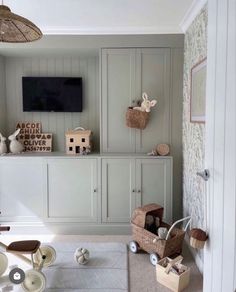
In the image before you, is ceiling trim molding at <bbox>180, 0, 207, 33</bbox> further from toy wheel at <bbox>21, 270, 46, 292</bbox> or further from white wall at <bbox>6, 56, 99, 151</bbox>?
toy wheel at <bbox>21, 270, 46, 292</bbox>

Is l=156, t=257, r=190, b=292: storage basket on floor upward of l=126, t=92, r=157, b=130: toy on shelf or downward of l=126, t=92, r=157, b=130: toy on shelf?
downward

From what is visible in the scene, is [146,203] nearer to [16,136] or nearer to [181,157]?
[181,157]

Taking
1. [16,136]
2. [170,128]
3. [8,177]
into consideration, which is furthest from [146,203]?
[16,136]

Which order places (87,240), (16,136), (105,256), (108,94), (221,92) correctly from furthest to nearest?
(16,136)
(108,94)
(87,240)
(105,256)
(221,92)

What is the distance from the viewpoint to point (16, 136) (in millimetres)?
3543

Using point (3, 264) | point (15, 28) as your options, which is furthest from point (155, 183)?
point (15, 28)


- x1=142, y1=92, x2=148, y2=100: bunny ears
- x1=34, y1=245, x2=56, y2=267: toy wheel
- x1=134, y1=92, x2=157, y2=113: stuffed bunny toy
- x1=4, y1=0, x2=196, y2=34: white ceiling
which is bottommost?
x1=34, y1=245, x2=56, y2=267: toy wheel

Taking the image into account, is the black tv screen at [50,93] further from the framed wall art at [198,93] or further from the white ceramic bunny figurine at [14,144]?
the framed wall art at [198,93]

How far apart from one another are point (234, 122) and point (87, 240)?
7.67ft

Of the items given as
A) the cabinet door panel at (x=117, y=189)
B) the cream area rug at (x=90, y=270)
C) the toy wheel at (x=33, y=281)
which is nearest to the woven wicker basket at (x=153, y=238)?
the cream area rug at (x=90, y=270)

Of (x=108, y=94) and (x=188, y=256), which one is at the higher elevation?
(x=108, y=94)

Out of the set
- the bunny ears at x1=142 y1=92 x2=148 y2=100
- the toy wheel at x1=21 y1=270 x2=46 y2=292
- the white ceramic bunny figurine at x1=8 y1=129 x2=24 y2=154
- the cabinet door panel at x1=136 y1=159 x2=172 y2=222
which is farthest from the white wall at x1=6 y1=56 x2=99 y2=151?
the toy wheel at x1=21 y1=270 x2=46 y2=292

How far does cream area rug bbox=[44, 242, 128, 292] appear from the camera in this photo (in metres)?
2.20

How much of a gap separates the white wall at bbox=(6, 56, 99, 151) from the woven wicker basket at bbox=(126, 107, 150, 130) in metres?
0.68
